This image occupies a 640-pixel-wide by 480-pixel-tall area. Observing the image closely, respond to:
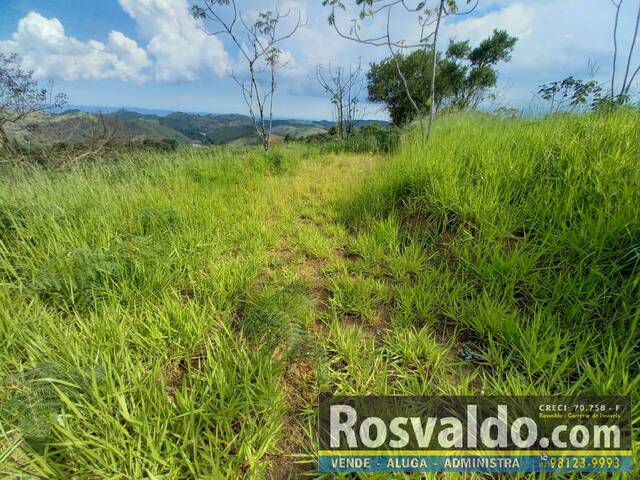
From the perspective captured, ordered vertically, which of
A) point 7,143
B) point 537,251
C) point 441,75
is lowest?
point 537,251

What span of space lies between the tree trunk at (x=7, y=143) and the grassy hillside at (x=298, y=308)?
3.36 meters

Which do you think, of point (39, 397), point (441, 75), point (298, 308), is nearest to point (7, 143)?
point (39, 397)

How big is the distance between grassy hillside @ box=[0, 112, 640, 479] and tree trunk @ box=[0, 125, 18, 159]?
3364mm

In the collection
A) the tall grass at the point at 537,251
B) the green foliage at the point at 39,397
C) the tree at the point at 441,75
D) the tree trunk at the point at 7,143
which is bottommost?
the green foliage at the point at 39,397

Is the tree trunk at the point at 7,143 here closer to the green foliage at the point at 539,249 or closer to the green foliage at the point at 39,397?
the green foliage at the point at 39,397

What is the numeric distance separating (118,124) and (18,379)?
7.88 m

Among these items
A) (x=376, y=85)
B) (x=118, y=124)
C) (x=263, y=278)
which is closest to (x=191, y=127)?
(x=376, y=85)

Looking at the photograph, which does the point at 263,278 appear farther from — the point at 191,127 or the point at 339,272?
the point at 191,127

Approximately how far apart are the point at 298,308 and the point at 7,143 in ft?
21.6

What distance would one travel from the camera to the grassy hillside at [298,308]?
0.80m

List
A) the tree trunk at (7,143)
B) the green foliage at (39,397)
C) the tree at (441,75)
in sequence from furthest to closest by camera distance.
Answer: the tree at (441,75)
the tree trunk at (7,143)
the green foliage at (39,397)

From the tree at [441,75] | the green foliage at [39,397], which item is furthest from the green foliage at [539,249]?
the tree at [441,75]

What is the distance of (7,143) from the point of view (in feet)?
14.1

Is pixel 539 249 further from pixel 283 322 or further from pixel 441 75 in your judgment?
pixel 441 75
